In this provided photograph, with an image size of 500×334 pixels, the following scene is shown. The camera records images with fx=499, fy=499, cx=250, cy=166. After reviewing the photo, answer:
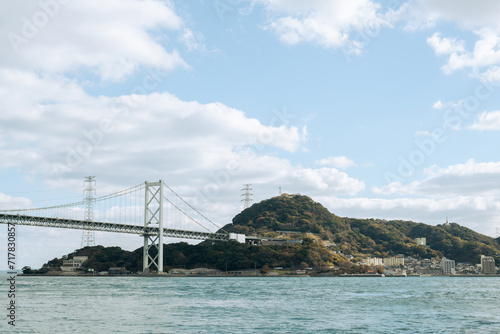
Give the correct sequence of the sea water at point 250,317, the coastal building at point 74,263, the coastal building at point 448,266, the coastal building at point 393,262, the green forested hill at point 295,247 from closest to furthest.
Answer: the sea water at point 250,317 → the green forested hill at point 295,247 → the coastal building at point 74,263 → the coastal building at point 448,266 → the coastal building at point 393,262

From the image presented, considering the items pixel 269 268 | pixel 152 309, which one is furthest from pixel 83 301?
pixel 269 268

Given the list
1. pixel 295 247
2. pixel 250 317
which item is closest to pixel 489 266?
pixel 295 247

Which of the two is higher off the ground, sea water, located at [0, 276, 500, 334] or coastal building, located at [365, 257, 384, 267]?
sea water, located at [0, 276, 500, 334]

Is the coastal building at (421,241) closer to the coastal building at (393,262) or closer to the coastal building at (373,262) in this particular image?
the coastal building at (393,262)

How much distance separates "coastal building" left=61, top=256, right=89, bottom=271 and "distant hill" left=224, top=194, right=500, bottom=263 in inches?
2114

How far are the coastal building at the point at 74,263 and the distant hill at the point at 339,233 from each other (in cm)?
5369

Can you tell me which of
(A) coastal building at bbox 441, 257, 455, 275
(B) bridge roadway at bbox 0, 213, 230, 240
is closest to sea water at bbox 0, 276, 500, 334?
(B) bridge roadway at bbox 0, 213, 230, 240

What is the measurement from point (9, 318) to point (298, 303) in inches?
782

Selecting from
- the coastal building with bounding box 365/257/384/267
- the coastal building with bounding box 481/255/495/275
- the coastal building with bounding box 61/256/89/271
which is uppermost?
the coastal building with bounding box 61/256/89/271

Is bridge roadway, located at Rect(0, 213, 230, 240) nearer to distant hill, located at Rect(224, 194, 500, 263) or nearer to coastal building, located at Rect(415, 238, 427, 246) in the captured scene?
distant hill, located at Rect(224, 194, 500, 263)

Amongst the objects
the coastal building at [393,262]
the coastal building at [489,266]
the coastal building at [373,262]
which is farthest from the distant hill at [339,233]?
the coastal building at [489,266]

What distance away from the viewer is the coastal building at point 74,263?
123 meters

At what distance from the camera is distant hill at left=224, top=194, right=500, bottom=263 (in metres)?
173

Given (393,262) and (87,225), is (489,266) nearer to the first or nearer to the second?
(393,262)
